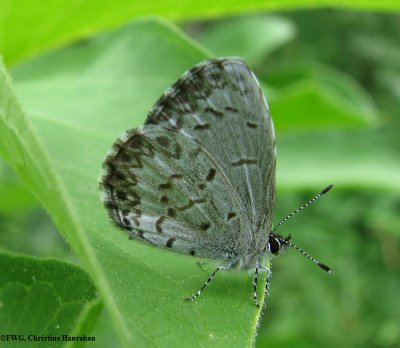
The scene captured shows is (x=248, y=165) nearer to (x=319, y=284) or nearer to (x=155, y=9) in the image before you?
(x=155, y=9)

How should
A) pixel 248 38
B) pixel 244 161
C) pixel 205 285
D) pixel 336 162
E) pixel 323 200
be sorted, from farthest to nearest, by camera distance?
1. pixel 323 200
2. pixel 248 38
3. pixel 336 162
4. pixel 244 161
5. pixel 205 285

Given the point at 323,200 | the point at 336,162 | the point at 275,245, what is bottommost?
the point at 323,200

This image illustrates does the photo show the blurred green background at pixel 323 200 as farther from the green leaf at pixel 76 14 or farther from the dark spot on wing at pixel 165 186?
the dark spot on wing at pixel 165 186

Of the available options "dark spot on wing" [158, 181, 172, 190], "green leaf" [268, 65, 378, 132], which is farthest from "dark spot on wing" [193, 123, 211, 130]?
"green leaf" [268, 65, 378, 132]

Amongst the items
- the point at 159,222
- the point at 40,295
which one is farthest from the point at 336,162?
the point at 40,295

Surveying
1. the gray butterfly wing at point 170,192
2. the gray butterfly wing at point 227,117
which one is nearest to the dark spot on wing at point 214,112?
the gray butterfly wing at point 227,117

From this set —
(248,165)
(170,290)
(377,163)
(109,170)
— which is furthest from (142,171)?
(377,163)

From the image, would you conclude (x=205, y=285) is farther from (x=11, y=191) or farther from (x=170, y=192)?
(x=11, y=191)
